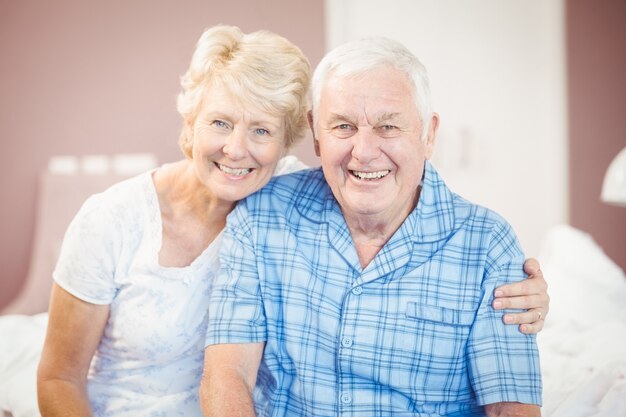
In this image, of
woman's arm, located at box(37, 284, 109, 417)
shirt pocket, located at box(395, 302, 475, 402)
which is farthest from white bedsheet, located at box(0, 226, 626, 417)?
shirt pocket, located at box(395, 302, 475, 402)

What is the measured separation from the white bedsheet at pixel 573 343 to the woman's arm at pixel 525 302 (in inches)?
14.8

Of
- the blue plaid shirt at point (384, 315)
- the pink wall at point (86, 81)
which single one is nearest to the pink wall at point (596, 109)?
the pink wall at point (86, 81)

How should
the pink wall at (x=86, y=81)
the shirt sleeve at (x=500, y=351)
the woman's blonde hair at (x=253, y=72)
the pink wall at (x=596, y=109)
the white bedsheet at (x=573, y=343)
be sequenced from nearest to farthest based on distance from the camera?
the shirt sleeve at (x=500, y=351) < the woman's blonde hair at (x=253, y=72) < the white bedsheet at (x=573, y=343) < the pink wall at (x=86, y=81) < the pink wall at (x=596, y=109)

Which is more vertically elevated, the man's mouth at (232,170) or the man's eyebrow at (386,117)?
the man's eyebrow at (386,117)

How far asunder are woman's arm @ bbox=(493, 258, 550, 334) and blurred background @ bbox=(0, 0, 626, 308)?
1.54 meters

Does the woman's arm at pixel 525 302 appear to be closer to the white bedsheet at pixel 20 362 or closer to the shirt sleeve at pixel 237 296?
the shirt sleeve at pixel 237 296

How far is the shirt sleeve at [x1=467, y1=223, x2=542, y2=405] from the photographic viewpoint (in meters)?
1.14

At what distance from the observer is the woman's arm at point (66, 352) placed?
1.30 meters

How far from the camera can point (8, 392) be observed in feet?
5.18

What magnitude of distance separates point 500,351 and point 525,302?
101 millimetres

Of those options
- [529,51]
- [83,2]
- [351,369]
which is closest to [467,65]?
[529,51]

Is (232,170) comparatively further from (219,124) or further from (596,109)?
(596,109)

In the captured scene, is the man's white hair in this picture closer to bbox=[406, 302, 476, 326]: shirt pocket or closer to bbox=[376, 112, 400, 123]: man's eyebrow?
bbox=[376, 112, 400, 123]: man's eyebrow

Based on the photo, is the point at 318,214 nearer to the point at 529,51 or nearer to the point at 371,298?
the point at 371,298
